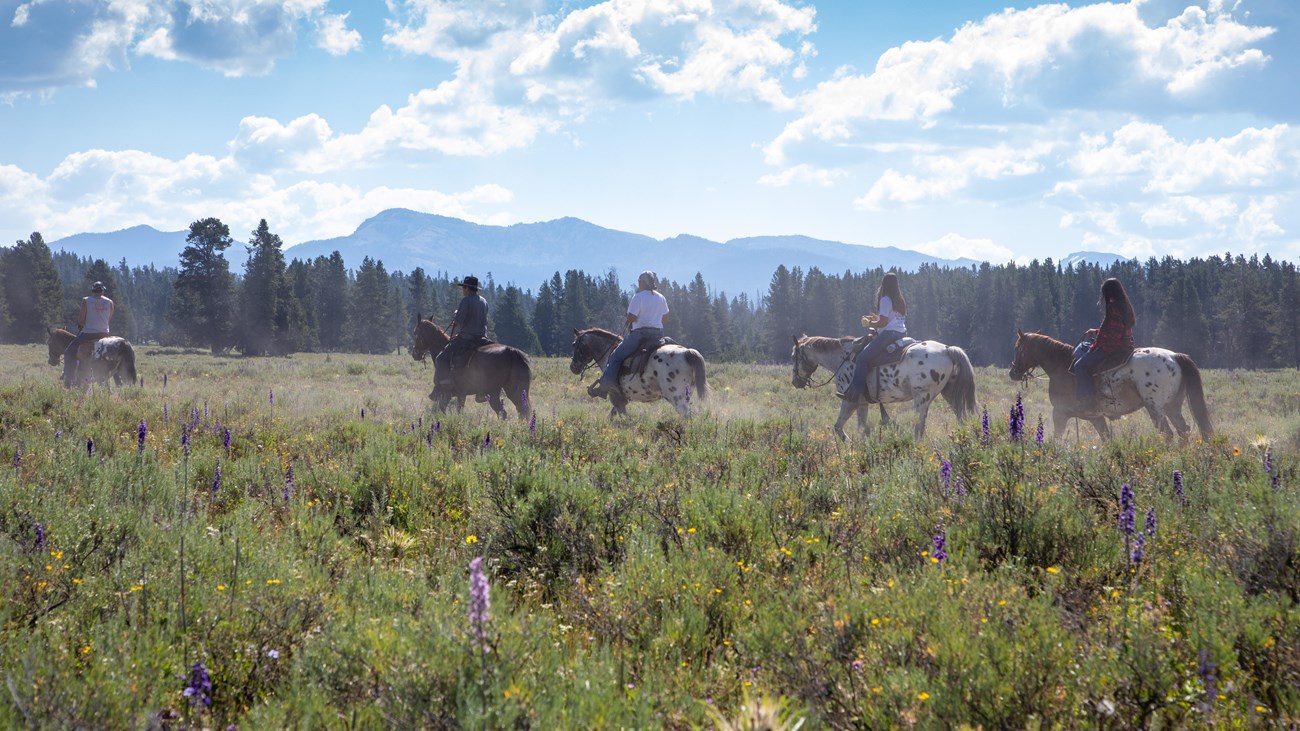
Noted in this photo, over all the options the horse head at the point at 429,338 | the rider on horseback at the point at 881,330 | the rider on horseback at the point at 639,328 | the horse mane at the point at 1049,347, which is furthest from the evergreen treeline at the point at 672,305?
→ the horse mane at the point at 1049,347

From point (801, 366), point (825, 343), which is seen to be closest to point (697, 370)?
point (801, 366)

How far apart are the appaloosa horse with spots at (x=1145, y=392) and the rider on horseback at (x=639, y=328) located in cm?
633

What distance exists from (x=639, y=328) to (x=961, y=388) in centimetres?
536

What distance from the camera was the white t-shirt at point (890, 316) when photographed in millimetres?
12117

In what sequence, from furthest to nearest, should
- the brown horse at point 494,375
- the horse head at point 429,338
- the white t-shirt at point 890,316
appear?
the horse head at point 429,338 → the brown horse at point 494,375 → the white t-shirt at point 890,316

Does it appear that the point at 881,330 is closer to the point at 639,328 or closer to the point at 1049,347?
the point at 1049,347

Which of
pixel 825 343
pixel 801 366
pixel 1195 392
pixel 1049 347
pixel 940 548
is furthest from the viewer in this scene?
pixel 801 366

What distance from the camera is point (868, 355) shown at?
1225cm

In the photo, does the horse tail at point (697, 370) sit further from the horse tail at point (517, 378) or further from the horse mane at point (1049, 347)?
the horse mane at point (1049, 347)

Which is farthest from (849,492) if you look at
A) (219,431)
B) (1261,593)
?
(219,431)

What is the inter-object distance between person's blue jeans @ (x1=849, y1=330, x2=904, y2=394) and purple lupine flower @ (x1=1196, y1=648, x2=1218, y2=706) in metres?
9.69

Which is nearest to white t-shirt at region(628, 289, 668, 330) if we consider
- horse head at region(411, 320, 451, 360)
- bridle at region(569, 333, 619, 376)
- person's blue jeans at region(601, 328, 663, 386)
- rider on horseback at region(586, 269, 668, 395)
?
rider on horseback at region(586, 269, 668, 395)

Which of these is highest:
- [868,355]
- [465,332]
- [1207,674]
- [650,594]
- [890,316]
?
[890,316]

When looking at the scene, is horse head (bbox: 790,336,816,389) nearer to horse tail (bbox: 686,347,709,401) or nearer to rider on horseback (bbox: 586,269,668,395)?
horse tail (bbox: 686,347,709,401)
